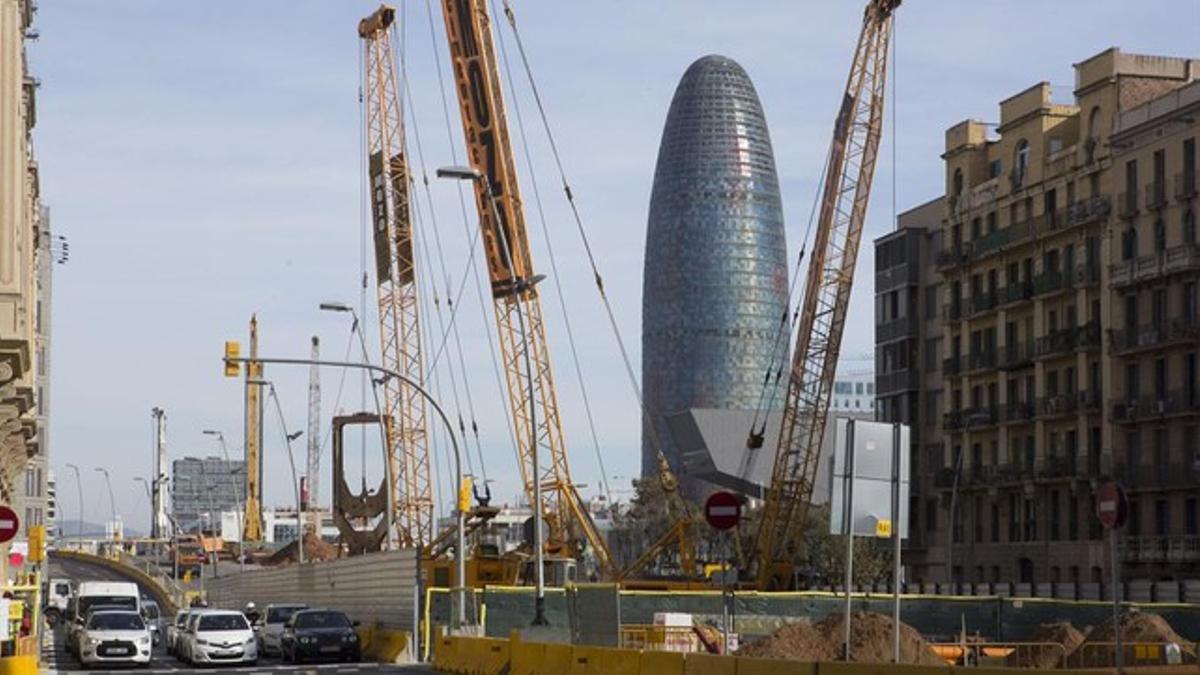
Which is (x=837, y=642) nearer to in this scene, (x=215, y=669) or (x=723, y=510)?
(x=215, y=669)

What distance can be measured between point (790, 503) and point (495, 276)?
1471 centimetres

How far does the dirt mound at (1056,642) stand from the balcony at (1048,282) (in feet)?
150

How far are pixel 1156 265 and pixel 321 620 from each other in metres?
44.9

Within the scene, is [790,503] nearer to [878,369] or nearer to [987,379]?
[987,379]

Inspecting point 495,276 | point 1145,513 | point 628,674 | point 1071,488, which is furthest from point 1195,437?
point 628,674

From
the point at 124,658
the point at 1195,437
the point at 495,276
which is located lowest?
the point at 124,658

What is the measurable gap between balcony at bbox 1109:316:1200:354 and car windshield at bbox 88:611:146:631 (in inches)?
1781

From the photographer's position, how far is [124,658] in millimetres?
52125

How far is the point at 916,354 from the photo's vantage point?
112 m

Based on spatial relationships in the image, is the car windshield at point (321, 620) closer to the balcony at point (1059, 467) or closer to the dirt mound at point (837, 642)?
the dirt mound at point (837, 642)

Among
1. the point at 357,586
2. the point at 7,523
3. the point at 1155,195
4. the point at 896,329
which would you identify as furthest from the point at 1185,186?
the point at 7,523

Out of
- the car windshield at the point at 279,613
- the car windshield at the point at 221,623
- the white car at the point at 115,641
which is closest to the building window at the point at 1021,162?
the car windshield at the point at 279,613

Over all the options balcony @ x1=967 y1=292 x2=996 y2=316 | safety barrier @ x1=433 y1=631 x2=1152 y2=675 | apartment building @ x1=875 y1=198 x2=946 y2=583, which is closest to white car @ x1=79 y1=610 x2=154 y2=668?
safety barrier @ x1=433 y1=631 x2=1152 y2=675

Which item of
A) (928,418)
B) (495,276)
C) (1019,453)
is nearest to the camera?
(495,276)
